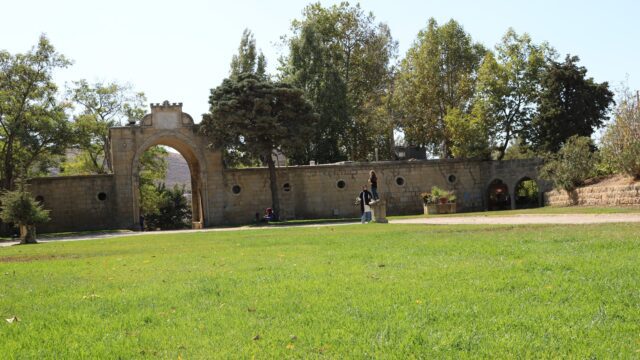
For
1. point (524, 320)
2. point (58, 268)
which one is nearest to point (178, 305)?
point (524, 320)

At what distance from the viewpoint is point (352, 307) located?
18.5 ft

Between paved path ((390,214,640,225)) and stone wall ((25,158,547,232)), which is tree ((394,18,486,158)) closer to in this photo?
stone wall ((25,158,547,232))

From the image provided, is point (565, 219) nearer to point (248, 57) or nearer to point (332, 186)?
point (332, 186)

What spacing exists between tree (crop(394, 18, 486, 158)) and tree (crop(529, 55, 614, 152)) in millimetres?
8428

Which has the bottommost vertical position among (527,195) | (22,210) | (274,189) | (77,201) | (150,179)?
(527,195)

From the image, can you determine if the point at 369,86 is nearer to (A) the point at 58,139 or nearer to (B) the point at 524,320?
(A) the point at 58,139

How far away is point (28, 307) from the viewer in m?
6.70

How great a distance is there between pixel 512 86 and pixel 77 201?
2954 cm

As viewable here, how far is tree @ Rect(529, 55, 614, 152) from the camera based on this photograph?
41.7 m

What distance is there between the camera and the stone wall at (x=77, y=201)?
34812 mm

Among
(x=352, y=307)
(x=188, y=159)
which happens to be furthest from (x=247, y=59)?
(x=352, y=307)

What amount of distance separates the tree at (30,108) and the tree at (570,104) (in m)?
29.1

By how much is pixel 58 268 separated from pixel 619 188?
22336mm

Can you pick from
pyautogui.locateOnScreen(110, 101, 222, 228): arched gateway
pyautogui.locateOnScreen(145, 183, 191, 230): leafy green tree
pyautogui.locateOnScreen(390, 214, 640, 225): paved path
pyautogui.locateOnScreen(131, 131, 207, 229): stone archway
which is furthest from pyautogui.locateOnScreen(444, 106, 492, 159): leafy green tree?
pyautogui.locateOnScreen(145, 183, 191, 230): leafy green tree
